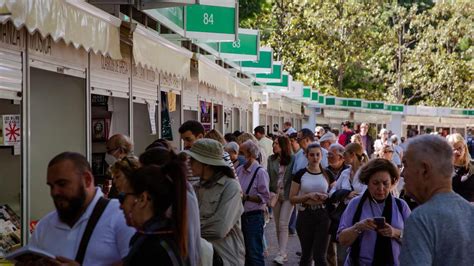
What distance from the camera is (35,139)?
7973 mm

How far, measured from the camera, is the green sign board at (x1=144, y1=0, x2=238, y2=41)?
39.5ft

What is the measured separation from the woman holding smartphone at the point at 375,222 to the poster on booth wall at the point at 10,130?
277 cm

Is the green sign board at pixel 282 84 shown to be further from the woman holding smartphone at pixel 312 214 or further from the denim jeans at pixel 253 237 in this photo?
the denim jeans at pixel 253 237

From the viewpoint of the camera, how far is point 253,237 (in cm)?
876

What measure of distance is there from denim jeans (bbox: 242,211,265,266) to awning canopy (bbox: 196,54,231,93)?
2.61 metres

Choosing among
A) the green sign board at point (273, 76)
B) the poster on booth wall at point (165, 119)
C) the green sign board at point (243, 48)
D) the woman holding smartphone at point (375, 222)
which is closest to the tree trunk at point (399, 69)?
the green sign board at point (273, 76)

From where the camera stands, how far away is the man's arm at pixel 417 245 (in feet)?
11.0

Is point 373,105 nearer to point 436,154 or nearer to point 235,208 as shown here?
point 235,208

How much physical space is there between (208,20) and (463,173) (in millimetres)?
5559

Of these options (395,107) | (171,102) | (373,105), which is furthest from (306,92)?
(171,102)

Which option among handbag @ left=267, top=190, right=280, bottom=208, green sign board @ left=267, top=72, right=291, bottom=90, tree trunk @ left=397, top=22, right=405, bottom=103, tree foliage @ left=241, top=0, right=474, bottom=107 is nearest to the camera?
handbag @ left=267, top=190, right=280, bottom=208

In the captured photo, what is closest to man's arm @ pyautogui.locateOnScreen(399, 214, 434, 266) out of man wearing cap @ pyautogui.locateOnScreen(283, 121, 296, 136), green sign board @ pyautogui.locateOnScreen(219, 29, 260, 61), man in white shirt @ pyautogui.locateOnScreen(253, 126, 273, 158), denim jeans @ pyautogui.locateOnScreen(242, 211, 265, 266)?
denim jeans @ pyautogui.locateOnScreen(242, 211, 265, 266)

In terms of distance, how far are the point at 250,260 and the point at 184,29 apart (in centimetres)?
467

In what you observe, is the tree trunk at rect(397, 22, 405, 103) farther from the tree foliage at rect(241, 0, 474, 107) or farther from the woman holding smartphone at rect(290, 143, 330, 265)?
the woman holding smartphone at rect(290, 143, 330, 265)
